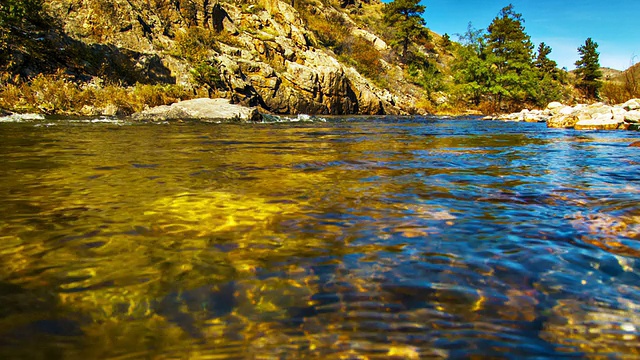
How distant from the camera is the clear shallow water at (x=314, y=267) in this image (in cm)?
129

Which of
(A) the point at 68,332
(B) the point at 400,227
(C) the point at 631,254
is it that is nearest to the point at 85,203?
(A) the point at 68,332

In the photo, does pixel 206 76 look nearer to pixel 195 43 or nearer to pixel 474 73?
pixel 195 43

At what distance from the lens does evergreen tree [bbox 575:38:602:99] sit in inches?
1855

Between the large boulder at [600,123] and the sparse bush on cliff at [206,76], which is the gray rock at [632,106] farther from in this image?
the sparse bush on cliff at [206,76]

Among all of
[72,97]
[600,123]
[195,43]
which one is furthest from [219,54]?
[600,123]

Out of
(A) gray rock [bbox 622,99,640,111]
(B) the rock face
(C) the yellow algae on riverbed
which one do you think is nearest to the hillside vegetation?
(B) the rock face

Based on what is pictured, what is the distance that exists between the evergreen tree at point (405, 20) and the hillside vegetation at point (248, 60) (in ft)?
0.42

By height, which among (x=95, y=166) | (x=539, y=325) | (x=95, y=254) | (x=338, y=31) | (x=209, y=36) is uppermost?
(x=338, y=31)

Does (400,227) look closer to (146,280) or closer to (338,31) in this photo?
(146,280)

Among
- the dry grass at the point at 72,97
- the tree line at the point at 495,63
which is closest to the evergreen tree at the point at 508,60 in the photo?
the tree line at the point at 495,63

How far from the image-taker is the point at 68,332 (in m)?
1.30

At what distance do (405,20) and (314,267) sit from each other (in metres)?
48.1

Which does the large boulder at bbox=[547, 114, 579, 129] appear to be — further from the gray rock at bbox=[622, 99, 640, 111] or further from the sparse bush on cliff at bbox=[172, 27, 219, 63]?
the sparse bush on cliff at bbox=[172, 27, 219, 63]

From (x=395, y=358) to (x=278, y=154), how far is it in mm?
4815
